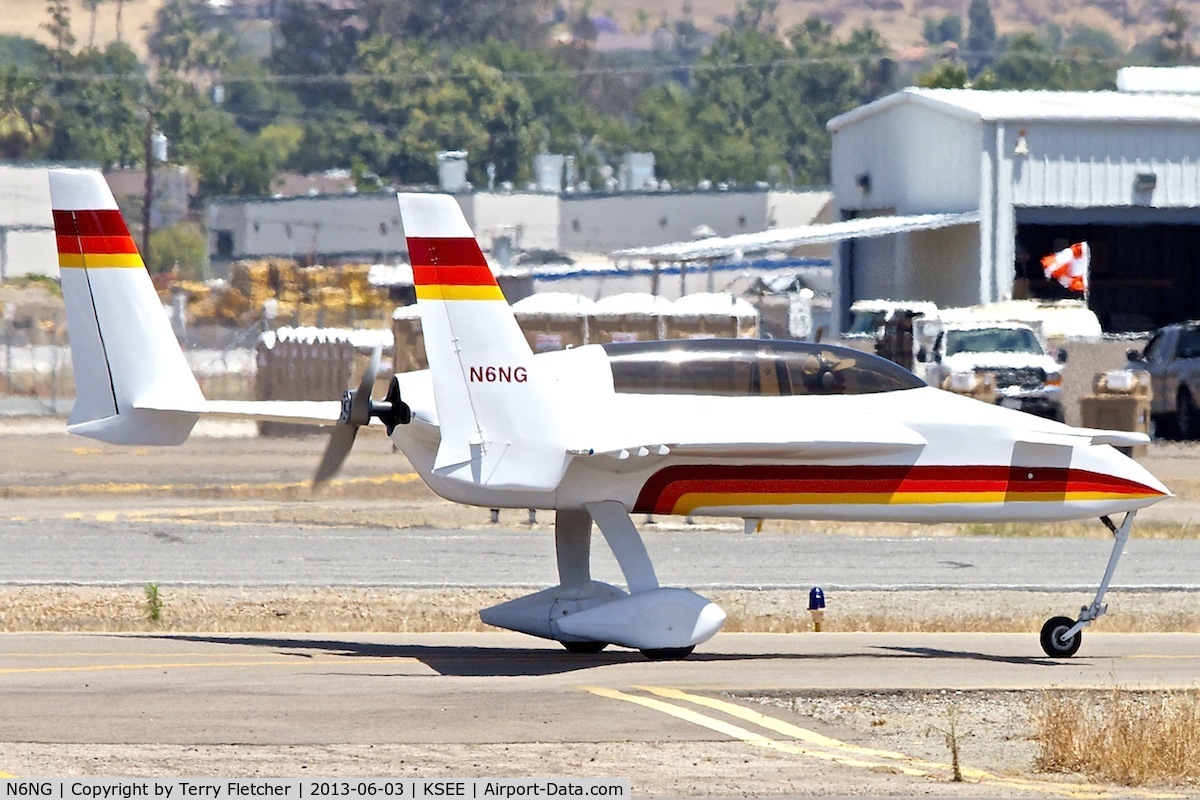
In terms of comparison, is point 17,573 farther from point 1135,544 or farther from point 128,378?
point 1135,544

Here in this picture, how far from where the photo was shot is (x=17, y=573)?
20922mm

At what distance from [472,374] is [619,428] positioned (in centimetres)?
107

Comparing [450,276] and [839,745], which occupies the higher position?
[450,276]

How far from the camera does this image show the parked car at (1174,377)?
1485 inches

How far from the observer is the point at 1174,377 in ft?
125

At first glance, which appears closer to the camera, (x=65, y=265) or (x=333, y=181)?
(x=65, y=265)

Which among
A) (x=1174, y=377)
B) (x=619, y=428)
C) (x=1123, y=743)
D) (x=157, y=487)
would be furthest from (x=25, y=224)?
(x=1123, y=743)

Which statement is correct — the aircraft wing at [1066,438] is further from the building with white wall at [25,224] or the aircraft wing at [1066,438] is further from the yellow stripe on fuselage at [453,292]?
the building with white wall at [25,224]

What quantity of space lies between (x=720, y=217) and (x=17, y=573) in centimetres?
7990

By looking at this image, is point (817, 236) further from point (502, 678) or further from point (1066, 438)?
point (502, 678)

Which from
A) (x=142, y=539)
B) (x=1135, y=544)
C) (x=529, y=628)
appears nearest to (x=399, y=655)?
(x=529, y=628)

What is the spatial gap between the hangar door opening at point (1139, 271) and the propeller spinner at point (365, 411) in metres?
44.0

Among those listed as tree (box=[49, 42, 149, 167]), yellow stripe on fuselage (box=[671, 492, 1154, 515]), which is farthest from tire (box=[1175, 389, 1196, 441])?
tree (box=[49, 42, 149, 167])

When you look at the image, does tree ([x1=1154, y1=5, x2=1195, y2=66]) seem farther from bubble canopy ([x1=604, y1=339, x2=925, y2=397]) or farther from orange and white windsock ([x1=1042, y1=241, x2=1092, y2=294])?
bubble canopy ([x1=604, y1=339, x2=925, y2=397])
